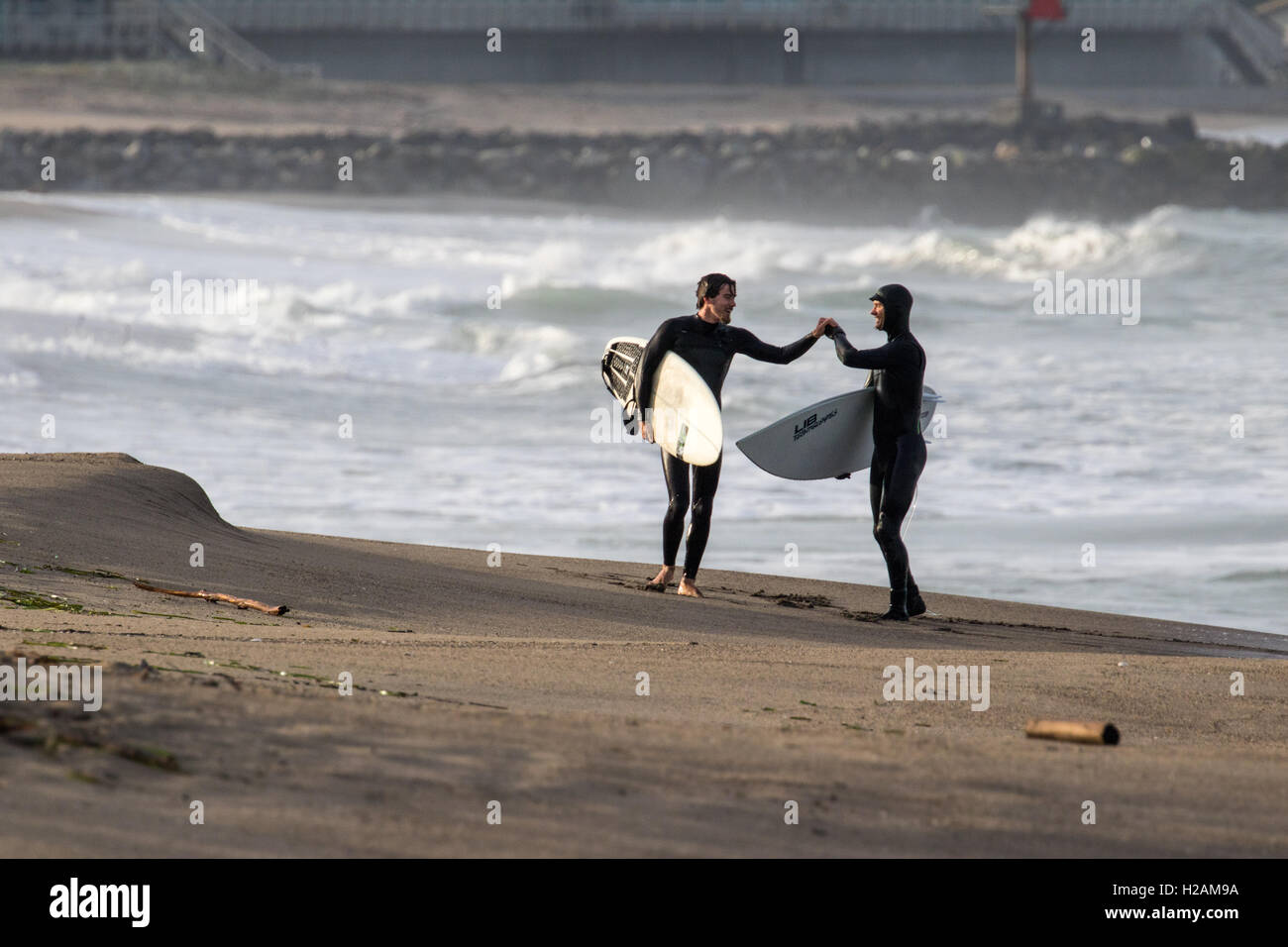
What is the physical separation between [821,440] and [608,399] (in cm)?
986

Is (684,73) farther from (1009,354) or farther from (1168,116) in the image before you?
(1009,354)

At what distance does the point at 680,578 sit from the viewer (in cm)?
849

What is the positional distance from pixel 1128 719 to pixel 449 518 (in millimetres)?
6897

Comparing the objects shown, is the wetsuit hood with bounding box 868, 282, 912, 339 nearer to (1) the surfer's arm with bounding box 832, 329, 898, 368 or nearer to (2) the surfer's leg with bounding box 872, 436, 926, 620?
(1) the surfer's arm with bounding box 832, 329, 898, 368

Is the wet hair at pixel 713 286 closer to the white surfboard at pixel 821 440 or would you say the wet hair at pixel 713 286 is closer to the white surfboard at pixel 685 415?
the white surfboard at pixel 685 415

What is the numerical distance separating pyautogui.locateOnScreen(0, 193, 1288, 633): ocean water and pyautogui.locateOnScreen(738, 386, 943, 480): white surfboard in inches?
37.5

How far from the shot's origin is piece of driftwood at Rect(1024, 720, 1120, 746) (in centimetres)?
456

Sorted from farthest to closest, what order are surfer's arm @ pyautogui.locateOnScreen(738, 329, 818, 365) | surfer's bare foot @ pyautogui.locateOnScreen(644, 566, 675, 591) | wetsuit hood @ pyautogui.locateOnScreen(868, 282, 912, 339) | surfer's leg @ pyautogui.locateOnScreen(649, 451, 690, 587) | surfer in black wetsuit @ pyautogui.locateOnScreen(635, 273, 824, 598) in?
surfer's bare foot @ pyautogui.locateOnScreen(644, 566, 675, 591)
surfer's leg @ pyautogui.locateOnScreen(649, 451, 690, 587)
surfer in black wetsuit @ pyautogui.locateOnScreen(635, 273, 824, 598)
surfer's arm @ pyautogui.locateOnScreen(738, 329, 818, 365)
wetsuit hood @ pyautogui.locateOnScreen(868, 282, 912, 339)

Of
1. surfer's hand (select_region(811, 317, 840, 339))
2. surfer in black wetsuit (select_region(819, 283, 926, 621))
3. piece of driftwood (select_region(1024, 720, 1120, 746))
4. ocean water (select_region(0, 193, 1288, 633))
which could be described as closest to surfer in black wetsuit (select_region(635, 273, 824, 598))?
surfer's hand (select_region(811, 317, 840, 339))

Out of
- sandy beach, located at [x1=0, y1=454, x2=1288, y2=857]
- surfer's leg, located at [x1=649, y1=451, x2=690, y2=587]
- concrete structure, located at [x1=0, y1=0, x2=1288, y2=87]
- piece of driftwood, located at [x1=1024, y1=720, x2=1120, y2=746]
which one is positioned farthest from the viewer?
concrete structure, located at [x1=0, y1=0, x2=1288, y2=87]

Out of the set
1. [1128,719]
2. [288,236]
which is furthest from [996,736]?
[288,236]

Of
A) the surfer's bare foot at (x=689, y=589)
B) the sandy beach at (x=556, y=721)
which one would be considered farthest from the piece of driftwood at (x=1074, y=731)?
the surfer's bare foot at (x=689, y=589)

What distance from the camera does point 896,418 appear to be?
24.4 ft

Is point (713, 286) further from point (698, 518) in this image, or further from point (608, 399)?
point (608, 399)
